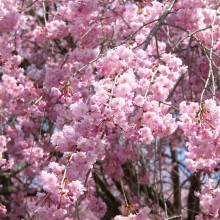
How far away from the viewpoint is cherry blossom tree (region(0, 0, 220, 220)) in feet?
8.71

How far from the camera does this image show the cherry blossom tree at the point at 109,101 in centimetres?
265

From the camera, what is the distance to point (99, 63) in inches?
120

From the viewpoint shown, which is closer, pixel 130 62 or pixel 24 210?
pixel 130 62

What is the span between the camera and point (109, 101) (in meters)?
2.66

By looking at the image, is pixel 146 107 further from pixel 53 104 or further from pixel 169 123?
pixel 53 104

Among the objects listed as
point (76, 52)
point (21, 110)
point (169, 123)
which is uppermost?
point (76, 52)

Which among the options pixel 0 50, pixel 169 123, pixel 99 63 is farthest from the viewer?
pixel 0 50

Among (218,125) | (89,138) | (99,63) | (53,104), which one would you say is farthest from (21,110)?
(218,125)

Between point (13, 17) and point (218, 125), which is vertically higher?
point (13, 17)

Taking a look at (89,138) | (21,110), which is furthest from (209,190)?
(21,110)

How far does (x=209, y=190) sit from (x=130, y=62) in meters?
0.90

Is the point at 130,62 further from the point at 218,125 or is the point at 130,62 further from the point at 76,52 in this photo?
the point at 76,52

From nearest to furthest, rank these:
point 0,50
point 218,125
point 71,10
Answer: point 218,125 → point 71,10 → point 0,50

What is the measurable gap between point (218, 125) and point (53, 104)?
204cm
